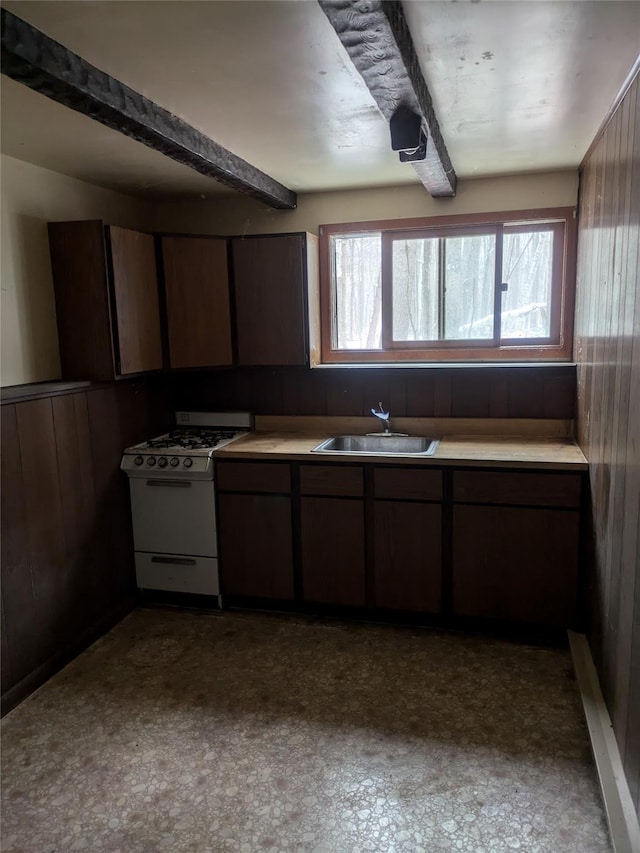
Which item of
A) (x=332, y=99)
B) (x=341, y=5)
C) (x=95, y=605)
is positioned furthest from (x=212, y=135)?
(x=95, y=605)

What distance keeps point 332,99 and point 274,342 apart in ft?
5.11

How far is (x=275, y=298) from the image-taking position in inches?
133

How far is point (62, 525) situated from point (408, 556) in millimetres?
1690

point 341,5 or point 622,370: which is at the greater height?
point 341,5

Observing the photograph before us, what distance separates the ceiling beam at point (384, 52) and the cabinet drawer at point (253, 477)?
1707 mm

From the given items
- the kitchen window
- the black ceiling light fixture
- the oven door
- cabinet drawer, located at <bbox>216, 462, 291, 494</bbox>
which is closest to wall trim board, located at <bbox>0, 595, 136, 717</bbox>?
the oven door

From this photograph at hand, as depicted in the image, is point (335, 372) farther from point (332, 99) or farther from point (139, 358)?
point (332, 99)

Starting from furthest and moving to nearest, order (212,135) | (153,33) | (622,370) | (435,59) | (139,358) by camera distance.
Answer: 1. (139,358)
2. (212,135)
3. (622,370)
4. (435,59)
5. (153,33)

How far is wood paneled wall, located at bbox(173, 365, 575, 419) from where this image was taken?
3217 mm

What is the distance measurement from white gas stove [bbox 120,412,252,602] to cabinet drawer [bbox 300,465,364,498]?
20.6 inches

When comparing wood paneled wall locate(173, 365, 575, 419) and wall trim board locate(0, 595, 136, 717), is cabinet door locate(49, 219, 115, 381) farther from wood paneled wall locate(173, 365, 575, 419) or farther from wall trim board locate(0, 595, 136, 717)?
wall trim board locate(0, 595, 136, 717)

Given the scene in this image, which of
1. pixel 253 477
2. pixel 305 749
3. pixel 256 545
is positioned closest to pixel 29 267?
pixel 253 477

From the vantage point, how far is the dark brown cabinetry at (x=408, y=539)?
113 inches

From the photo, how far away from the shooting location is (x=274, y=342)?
11.2ft
